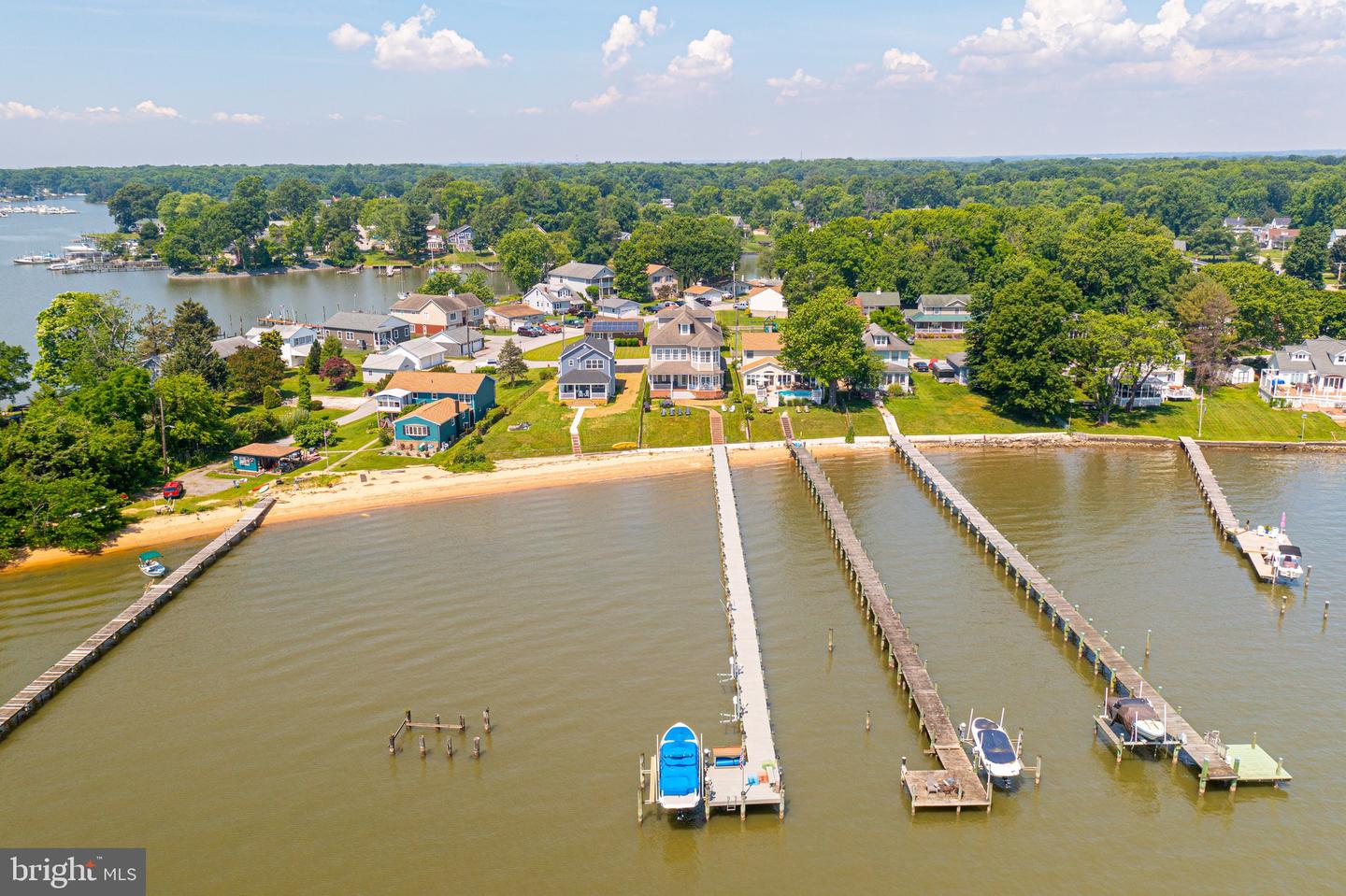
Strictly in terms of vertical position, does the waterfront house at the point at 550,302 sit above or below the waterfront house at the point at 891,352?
above

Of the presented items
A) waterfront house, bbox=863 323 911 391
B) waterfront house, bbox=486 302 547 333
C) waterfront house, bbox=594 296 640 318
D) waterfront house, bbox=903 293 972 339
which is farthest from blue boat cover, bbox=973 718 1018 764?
waterfront house, bbox=594 296 640 318

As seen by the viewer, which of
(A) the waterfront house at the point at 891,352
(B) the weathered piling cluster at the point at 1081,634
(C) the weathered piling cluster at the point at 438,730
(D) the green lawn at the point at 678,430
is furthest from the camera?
(A) the waterfront house at the point at 891,352

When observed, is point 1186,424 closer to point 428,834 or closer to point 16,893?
point 428,834

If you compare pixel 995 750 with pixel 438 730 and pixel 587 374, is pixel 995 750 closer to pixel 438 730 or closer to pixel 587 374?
pixel 438 730

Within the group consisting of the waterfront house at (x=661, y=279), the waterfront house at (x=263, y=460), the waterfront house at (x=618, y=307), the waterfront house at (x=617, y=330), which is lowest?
the waterfront house at (x=263, y=460)

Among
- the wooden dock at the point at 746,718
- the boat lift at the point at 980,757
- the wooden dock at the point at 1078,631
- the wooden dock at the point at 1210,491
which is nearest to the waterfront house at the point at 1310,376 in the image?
the wooden dock at the point at 1210,491

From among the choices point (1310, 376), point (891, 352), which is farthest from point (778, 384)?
point (1310, 376)

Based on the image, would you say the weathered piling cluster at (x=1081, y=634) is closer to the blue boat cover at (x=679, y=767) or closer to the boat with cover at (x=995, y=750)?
the boat with cover at (x=995, y=750)
